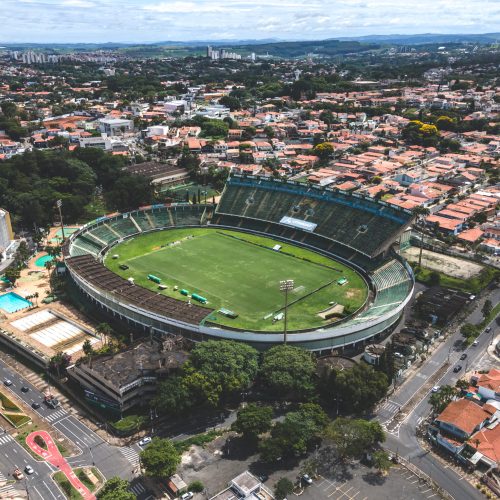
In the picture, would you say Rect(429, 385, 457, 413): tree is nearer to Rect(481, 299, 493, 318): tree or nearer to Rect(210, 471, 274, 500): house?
Rect(210, 471, 274, 500): house

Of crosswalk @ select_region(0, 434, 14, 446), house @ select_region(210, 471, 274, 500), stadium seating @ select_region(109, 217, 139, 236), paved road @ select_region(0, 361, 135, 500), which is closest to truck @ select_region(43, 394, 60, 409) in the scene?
paved road @ select_region(0, 361, 135, 500)

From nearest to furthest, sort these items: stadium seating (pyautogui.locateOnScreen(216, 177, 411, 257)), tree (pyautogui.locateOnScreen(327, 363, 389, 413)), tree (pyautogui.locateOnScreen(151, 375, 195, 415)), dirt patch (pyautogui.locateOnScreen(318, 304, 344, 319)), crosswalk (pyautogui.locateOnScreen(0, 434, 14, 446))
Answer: crosswalk (pyautogui.locateOnScreen(0, 434, 14, 446)), tree (pyautogui.locateOnScreen(151, 375, 195, 415)), tree (pyautogui.locateOnScreen(327, 363, 389, 413)), dirt patch (pyautogui.locateOnScreen(318, 304, 344, 319)), stadium seating (pyautogui.locateOnScreen(216, 177, 411, 257))

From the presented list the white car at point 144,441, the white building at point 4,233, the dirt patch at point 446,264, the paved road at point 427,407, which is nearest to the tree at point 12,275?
the white building at point 4,233

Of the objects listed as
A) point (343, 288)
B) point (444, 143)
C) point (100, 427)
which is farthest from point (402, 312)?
point (444, 143)

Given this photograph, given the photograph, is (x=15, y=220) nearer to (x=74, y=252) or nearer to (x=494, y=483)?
(x=74, y=252)

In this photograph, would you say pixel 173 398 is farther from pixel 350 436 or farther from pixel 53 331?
pixel 53 331

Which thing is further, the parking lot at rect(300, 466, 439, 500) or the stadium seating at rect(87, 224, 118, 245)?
the stadium seating at rect(87, 224, 118, 245)
